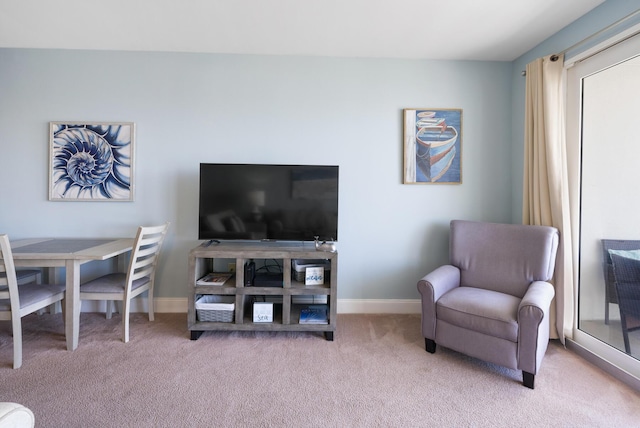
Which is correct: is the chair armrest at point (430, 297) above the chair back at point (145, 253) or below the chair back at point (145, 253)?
below

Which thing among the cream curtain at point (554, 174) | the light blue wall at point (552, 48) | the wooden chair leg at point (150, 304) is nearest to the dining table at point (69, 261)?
the wooden chair leg at point (150, 304)

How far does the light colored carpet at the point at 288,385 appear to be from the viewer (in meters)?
1.43

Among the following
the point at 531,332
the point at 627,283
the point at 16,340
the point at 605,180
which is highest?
the point at 605,180

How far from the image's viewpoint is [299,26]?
2166 millimetres

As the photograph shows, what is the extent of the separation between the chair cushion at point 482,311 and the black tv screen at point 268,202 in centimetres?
99

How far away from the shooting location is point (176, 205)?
2.62 m

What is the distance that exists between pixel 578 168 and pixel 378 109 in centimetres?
161

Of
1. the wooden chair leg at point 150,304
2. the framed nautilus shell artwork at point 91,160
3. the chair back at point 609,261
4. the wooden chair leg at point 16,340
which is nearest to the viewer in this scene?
the wooden chair leg at point 16,340

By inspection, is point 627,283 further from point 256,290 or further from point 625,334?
point 256,290

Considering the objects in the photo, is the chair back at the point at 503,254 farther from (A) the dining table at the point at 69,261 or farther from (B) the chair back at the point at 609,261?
(A) the dining table at the point at 69,261

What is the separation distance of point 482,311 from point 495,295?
30 cm

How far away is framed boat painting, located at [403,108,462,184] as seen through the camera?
8.60 ft

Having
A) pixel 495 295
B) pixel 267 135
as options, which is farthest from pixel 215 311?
pixel 495 295

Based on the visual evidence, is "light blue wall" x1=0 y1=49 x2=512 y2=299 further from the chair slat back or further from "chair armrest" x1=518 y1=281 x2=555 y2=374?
"chair armrest" x1=518 y1=281 x2=555 y2=374
